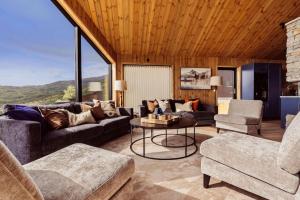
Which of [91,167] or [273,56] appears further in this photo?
[273,56]

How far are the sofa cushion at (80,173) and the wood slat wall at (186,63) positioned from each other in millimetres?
4731

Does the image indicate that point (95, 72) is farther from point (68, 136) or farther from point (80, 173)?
point (80, 173)

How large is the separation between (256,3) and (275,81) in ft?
9.78

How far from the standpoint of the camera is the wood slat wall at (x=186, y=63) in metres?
6.12

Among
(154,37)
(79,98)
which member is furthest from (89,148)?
(154,37)

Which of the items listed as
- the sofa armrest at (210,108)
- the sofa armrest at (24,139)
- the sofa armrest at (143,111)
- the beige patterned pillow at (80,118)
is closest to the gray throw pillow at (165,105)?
the sofa armrest at (143,111)

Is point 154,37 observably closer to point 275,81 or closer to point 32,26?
point 32,26

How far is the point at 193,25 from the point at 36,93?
4.11m

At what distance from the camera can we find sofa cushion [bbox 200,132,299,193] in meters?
1.37

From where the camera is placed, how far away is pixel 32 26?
13.9 ft

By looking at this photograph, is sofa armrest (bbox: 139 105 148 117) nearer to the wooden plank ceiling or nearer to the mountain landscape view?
the mountain landscape view

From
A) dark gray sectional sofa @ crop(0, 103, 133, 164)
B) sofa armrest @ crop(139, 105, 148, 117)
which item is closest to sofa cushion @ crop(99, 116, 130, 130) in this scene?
dark gray sectional sofa @ crop(0, 103, 133, 164)

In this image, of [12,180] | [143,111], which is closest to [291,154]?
[12,180]

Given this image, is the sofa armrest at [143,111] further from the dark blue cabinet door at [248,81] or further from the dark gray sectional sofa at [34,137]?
the dark blue cabinet door at [248,81]
